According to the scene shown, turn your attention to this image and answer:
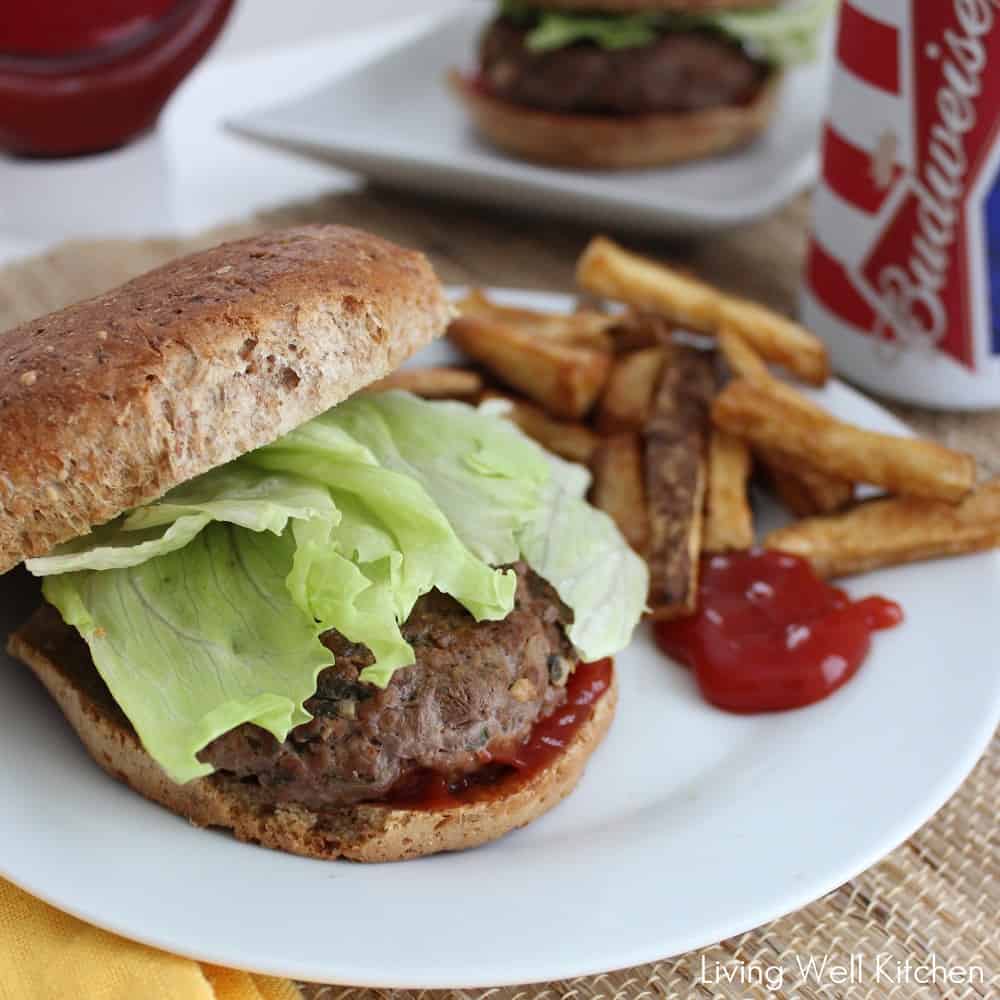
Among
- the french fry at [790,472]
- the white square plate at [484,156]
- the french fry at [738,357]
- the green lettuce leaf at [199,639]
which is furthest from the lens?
the white square plate at [484,156]

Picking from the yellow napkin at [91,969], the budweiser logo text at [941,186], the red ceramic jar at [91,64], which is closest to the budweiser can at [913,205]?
the budweiser logo text at [941,186]

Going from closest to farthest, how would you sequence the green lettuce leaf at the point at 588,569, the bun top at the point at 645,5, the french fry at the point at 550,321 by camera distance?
the green lettuce leaf at the point at 588,569 < the french fry at the point at 550,321 < the bun top at the point at 645,5

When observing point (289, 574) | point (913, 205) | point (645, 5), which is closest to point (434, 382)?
point (289, 574)

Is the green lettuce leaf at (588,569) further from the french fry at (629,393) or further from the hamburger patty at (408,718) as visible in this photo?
the french fry at (629,393)

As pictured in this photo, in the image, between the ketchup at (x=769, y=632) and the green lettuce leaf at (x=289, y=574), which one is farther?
the ketchup at (x=769, y=632)

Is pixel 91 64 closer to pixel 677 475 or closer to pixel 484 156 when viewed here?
pixel 484 156

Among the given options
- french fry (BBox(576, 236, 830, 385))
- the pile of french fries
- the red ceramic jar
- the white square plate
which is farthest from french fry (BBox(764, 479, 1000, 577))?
the red ceramic jar

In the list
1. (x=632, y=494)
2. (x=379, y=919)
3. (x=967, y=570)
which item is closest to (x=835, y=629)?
(x=967, y=570)
